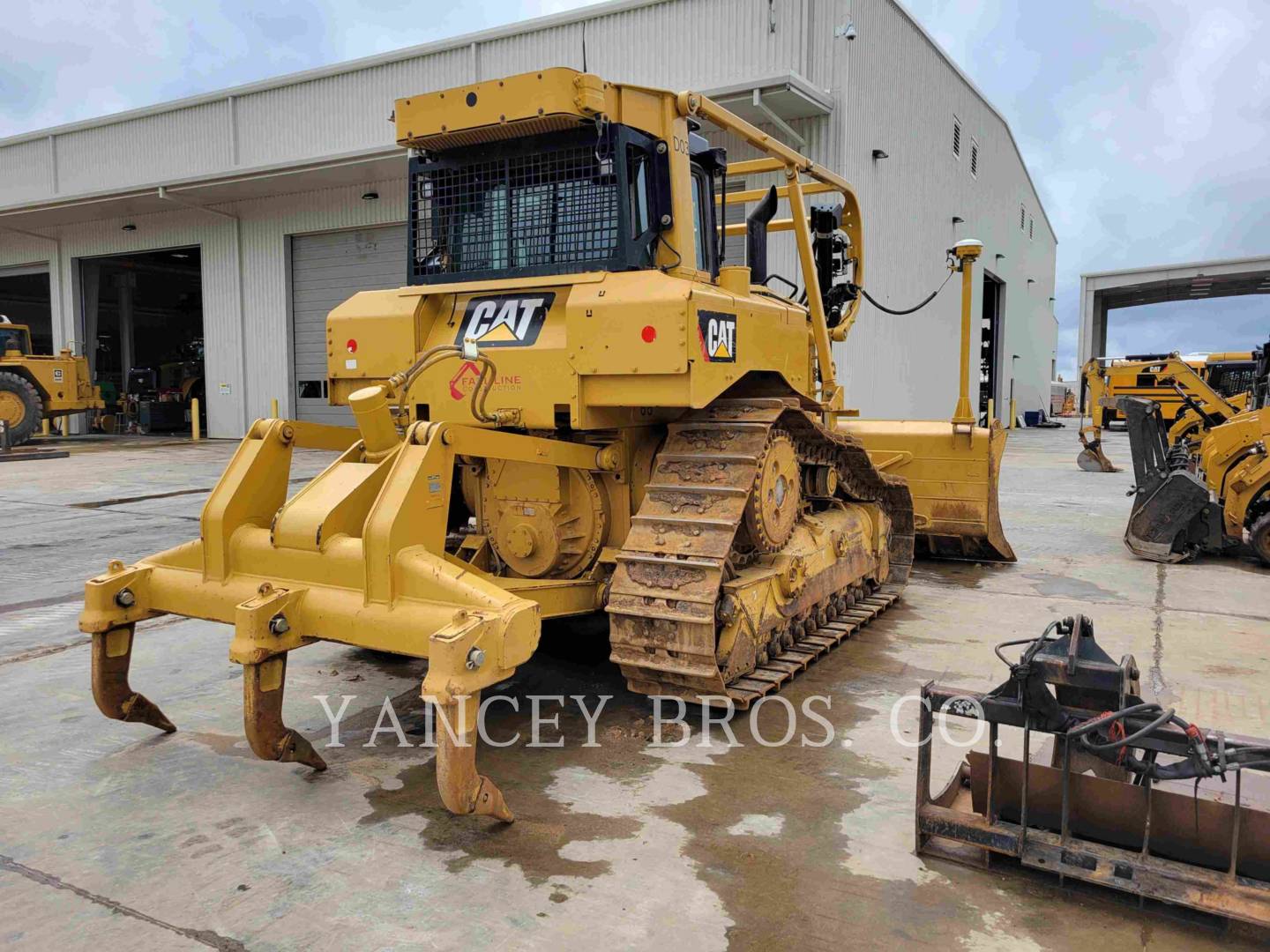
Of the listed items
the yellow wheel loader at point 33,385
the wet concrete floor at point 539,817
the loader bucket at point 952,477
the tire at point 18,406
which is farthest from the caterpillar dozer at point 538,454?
the tire at point 18,406

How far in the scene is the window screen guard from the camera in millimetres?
4703

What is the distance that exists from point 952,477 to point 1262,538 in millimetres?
2818

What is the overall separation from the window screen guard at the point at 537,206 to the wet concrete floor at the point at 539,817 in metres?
2.24

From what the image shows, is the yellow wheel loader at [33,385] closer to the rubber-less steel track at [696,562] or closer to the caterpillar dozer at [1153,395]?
the rubber-less steel track at [696,562]

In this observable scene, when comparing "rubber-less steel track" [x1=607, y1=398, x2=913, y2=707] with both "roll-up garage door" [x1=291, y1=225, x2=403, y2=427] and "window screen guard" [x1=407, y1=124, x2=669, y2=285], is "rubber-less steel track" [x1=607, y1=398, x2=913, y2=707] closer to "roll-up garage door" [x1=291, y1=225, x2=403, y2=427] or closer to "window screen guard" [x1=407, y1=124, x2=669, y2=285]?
"window screen guard" [x1=407, y1=124, x2=669, y2=285]

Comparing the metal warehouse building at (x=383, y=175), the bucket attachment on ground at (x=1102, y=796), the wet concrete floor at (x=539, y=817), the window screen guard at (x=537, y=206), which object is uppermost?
the metal warehouse building at (x=383, y=175)

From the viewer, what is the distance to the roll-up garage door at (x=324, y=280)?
2114cm

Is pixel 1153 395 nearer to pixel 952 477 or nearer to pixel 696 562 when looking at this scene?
pixel 952 477

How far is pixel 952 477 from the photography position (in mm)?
8406

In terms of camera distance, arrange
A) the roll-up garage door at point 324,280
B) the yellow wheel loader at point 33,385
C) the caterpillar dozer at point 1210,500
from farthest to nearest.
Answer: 1. the yellow wheel loader at point 33,385
2. the roll-up garage door at point 324,280
3. the caterpillar dozer at point 1210,500

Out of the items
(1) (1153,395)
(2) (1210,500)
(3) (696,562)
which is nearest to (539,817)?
(3) (696,562)

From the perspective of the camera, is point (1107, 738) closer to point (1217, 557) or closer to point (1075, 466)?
point (1217, 557)

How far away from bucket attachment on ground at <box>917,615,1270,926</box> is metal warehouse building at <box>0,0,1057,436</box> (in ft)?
41.9

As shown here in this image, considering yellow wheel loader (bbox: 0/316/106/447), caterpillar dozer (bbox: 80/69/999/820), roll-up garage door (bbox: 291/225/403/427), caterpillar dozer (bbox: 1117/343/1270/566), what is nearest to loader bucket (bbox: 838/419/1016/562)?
caterpillar dozer (bbox: 1117/343/1270/566)
